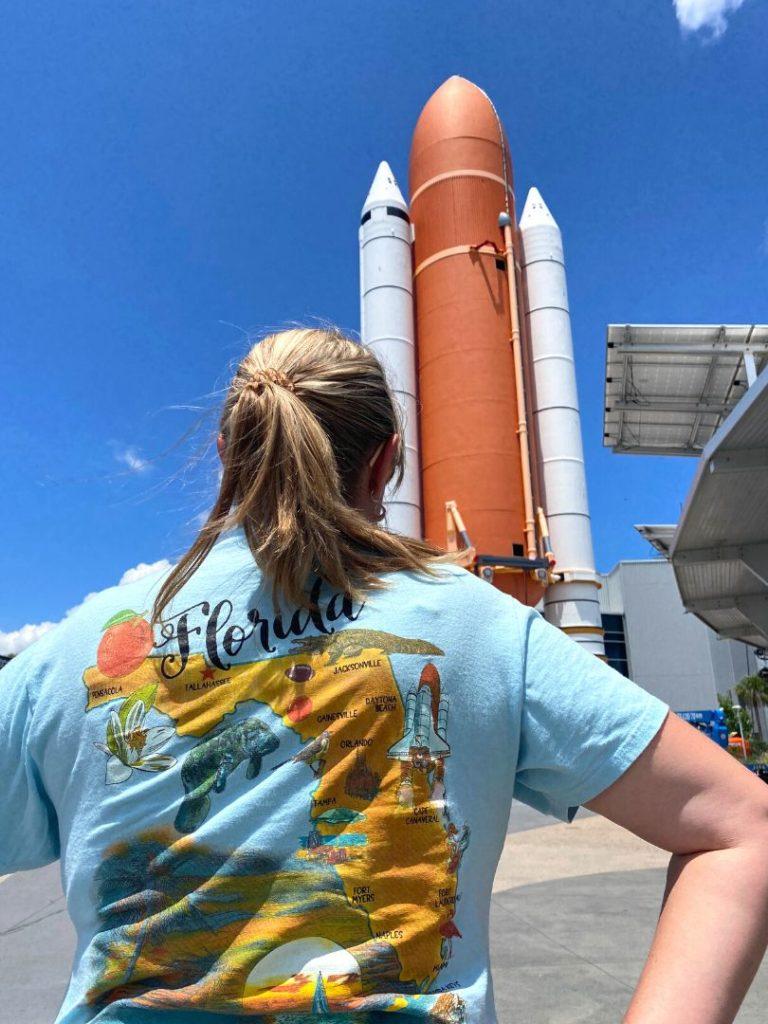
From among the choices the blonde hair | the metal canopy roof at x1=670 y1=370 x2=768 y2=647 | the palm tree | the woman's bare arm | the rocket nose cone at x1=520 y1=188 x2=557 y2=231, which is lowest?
the woman's bare arm

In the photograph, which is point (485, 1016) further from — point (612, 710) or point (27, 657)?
point (27, 657)

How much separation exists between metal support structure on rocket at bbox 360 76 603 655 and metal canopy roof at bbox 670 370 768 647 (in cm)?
238

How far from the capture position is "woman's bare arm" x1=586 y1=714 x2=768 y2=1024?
0.89 m

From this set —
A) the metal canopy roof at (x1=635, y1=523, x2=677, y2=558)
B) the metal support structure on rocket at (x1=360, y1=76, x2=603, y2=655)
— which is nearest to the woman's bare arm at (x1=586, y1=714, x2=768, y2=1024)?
the metal support structure on rocket at (x1=360, y1=76, x2=603, y2=655)

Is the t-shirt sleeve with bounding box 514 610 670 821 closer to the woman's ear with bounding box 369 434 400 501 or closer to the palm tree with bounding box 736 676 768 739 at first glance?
the woman's ear with bounding box 369 434 400 501

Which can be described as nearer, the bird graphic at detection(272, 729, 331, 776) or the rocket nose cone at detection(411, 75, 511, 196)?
the bird graphic at detection(272, 729, 331, 776)

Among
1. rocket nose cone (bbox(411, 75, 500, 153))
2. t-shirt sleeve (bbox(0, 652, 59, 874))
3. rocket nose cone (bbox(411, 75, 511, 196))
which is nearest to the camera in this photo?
t-shirt sleeve (bbox(0, 652, 59, 874))

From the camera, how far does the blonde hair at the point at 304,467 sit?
3.67ft

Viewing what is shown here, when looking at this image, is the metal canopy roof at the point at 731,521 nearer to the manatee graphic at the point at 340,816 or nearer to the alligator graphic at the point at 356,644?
the alligator graphic at the point at 356,644

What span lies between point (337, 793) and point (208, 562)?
0.40 m

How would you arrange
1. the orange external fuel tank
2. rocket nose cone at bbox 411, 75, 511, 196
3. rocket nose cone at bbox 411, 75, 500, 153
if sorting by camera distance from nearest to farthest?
the orange external fuel tank
rocket nose cone at bbox 411, 75, 511, 196
rocket nose cone at bbox 411, 75, 500, 153

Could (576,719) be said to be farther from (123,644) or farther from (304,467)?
(123,644)

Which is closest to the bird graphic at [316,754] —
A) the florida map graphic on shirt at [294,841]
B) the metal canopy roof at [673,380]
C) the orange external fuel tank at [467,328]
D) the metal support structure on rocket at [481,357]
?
the florida map graphic on shirt at [294,841]

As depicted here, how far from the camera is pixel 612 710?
1.01 m
